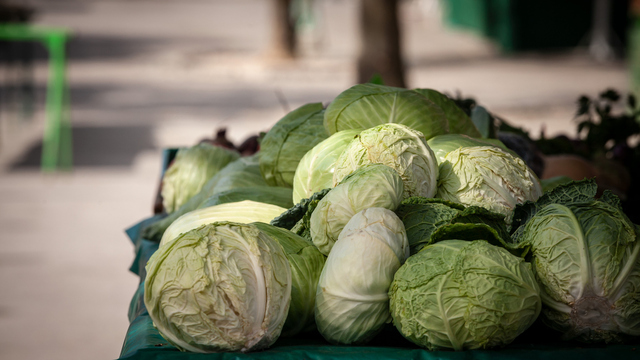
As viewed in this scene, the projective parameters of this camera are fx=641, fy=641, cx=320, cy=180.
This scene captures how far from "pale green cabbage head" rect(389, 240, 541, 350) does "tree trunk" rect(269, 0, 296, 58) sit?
44.5 ft

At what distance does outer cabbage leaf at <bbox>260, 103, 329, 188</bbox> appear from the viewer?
2709 mm

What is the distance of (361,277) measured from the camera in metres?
1.71

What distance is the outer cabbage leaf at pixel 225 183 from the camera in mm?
2902

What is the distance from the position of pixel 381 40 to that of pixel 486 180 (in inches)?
252

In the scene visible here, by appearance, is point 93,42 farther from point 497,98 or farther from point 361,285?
point 361,285

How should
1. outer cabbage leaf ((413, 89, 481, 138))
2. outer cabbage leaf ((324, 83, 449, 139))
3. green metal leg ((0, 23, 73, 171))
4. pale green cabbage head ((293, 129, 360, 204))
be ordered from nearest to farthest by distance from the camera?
pale green cabbage head ((293, 129, 360, 204))
outer cabbage leaf ((324, 83, 449, 139))
outer cabbage leaf ((413, 89, 481, 138))
green metal leg ((0, 23, 73, 171))

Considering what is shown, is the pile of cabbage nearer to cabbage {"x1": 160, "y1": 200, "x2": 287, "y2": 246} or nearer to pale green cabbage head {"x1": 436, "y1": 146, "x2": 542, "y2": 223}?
pale green cabbage head {"x1": 436, "y1": 146, "x2": 542, "y2": 223}

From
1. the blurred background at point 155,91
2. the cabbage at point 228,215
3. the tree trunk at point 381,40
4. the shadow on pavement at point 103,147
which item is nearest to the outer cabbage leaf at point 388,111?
the cabbage at point 228,215

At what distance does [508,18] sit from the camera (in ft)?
56.1

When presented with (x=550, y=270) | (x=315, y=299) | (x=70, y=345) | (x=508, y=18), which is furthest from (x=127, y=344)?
(x=508, y=18)

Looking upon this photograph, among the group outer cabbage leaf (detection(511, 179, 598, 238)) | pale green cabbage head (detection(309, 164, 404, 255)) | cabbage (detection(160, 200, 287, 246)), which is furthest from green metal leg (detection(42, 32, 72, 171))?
outer cabbage leaf (detection(511, 179, 598, 238))

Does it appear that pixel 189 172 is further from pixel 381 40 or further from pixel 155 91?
pixel 155 91

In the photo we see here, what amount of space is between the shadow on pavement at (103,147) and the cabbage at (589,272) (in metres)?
7.70

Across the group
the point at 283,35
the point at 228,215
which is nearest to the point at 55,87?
the point at 228,215
